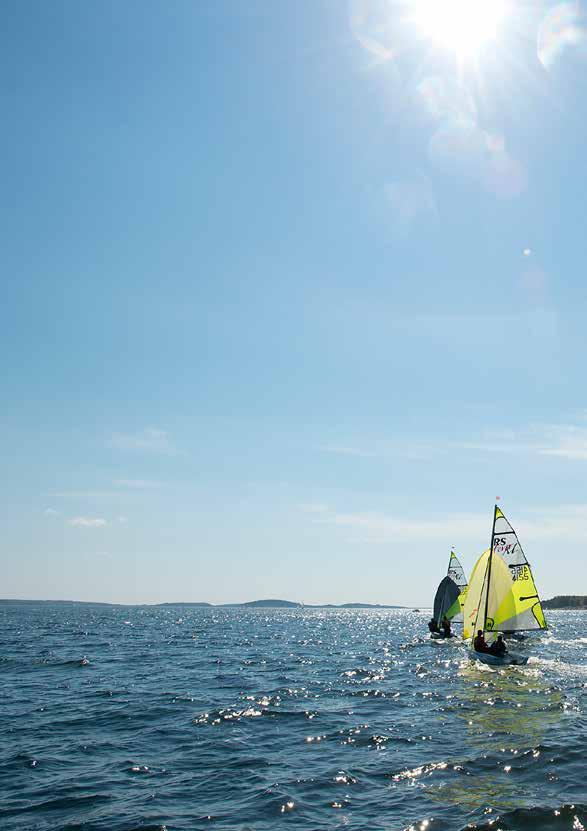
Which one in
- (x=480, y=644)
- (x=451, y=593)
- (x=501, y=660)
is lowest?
(x=501, y=660)

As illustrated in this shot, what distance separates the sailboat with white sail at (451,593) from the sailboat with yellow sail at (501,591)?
1639 cm

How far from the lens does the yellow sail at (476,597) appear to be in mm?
41031

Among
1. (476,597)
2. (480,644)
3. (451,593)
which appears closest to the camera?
(480,644)

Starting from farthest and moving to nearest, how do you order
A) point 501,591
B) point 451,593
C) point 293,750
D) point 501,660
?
point 451,593 < point 501,591 < point 501,660 < point 293,750

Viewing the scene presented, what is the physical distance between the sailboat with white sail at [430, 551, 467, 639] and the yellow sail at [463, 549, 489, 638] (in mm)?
16907

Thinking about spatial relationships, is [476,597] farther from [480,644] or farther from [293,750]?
[293,750]

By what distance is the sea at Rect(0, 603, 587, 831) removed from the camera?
1294 centimetres

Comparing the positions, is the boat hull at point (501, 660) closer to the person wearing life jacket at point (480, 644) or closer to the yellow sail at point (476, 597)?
the person wearing life jacket at point (480, 644)

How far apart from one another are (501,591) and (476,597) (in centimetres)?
218

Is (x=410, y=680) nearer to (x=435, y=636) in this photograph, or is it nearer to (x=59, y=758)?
(x=59, y=758)

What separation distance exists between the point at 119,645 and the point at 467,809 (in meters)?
50.3

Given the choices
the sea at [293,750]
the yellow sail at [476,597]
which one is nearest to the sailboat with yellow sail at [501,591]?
the yellow sail at [476,597]

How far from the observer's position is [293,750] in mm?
18375

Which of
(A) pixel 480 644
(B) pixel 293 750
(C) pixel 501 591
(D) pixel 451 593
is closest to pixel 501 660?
(A) pixel 480 644
